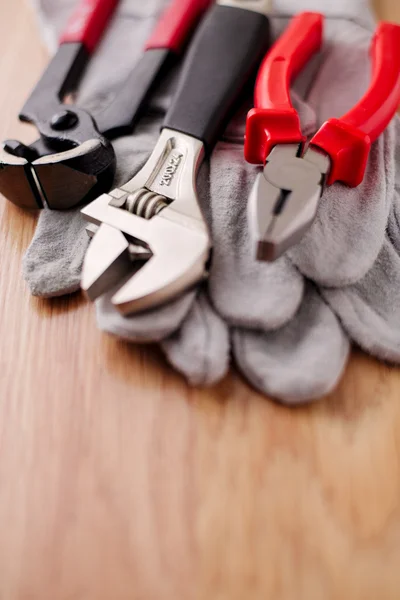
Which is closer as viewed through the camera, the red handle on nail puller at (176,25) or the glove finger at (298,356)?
the glove finger at (298,356)

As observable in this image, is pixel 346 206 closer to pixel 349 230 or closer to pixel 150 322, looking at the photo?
pixel 349 230

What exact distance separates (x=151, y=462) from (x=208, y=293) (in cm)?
19

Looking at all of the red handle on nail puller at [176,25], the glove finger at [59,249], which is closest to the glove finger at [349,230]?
the glove finger at [59,249]

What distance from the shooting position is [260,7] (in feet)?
3.15

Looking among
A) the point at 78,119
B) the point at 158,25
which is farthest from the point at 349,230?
the point at 158,25

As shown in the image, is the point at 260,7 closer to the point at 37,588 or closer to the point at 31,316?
the point at 31,316

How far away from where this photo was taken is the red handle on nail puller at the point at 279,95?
0.70 metres

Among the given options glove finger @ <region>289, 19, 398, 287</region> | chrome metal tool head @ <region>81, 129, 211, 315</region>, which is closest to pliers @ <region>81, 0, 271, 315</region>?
chrome metal tool head @ <region>81, 129, 211, 315</region>

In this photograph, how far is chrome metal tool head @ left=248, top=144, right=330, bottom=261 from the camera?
599 millimetres

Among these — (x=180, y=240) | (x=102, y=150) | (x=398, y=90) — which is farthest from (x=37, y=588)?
(x=398, y=90)

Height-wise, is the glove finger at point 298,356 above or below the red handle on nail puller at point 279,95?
below

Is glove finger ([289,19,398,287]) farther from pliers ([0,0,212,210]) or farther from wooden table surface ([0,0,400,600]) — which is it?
pliers ([0,0,212,210])

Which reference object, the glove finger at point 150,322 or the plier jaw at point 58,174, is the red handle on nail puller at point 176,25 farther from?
the glove finger at point 150,322

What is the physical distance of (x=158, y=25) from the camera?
940 mm
